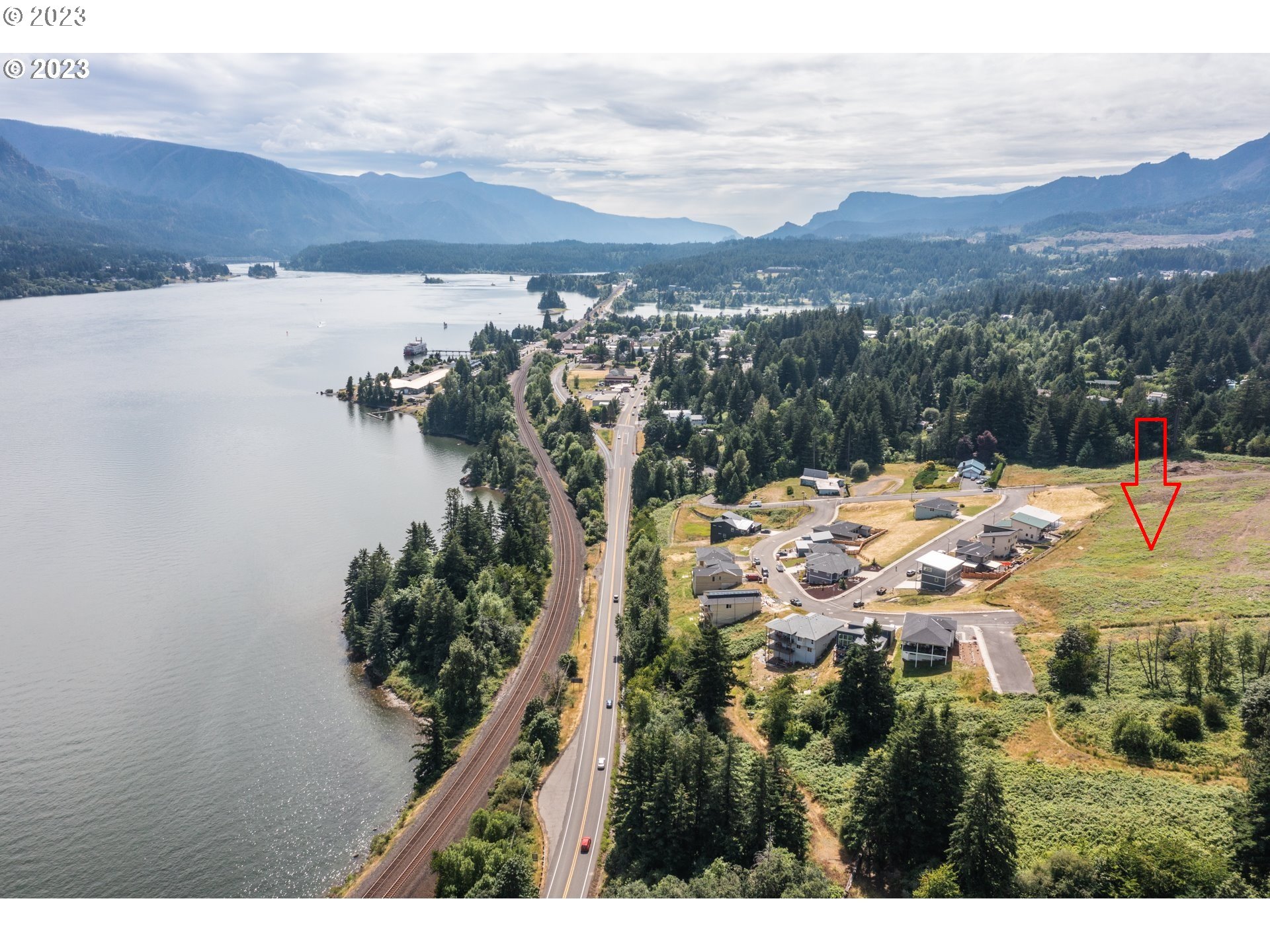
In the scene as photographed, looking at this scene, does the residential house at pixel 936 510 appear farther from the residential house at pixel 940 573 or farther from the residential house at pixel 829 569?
the residential house at pixel 940 573

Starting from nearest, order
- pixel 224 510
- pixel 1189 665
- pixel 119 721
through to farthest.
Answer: pixel 1189 665
pixel 119 721
pixel 224 510

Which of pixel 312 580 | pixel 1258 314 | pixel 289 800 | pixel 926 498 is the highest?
pixel 1258 314

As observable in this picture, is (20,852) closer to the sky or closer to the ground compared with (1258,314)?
closer to the ground

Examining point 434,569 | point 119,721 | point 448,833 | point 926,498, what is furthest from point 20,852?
point 926,498

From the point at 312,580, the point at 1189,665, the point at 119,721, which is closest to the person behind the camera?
the point at 1189,665

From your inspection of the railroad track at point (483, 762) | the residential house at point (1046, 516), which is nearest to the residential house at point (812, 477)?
the residential house at point (1046, 516)

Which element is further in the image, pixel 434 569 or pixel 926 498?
pixel 926 498

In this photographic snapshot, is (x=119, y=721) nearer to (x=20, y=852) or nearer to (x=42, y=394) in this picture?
(x=20, y=852)
